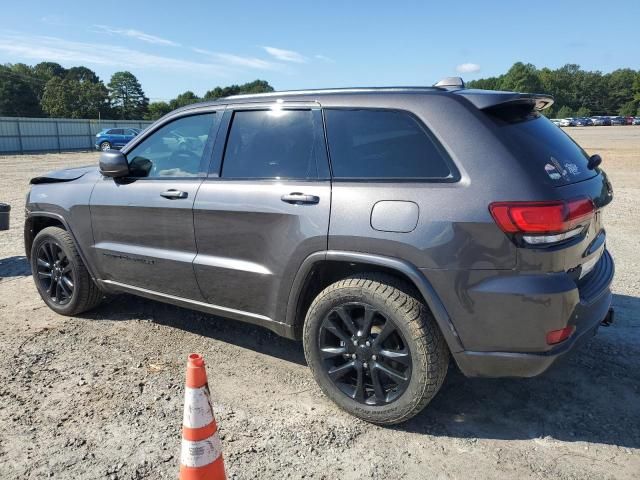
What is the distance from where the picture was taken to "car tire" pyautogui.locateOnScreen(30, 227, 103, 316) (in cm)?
452

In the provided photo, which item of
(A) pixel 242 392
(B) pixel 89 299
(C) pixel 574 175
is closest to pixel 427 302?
(C) pixel 574 175

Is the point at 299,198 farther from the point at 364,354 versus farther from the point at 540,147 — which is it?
the point at 540,147

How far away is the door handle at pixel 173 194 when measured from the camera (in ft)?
12.0

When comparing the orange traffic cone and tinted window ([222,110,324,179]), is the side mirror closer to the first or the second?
tinted window ([222,110,324,179])

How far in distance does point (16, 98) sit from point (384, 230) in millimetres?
86568

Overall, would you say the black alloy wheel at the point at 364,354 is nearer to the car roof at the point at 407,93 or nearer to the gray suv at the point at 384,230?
the gray suv at the point at 384,230

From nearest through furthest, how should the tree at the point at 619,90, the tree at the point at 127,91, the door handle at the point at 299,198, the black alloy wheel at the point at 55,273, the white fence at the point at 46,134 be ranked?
1. the door handle at the point at 299,198
2. the black alloy wheel at the point at 55,273
3. the white fence at the point at 46,134
4. the tree at the point at 127,91
5. the tree at the point at 619,90

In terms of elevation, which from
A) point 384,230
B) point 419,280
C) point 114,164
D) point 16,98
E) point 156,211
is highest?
point 16,98

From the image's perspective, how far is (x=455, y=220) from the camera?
2609mm

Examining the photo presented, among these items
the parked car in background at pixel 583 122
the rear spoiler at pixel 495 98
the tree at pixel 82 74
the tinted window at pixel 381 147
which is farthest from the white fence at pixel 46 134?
the tree at pixel 82 74

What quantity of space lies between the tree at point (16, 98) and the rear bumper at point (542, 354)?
84.7 m

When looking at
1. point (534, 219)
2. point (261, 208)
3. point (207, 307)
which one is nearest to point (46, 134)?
point (207, 307)

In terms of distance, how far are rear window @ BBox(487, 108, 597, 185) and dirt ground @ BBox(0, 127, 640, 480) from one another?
1.17 metres

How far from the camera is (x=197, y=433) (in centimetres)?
220
